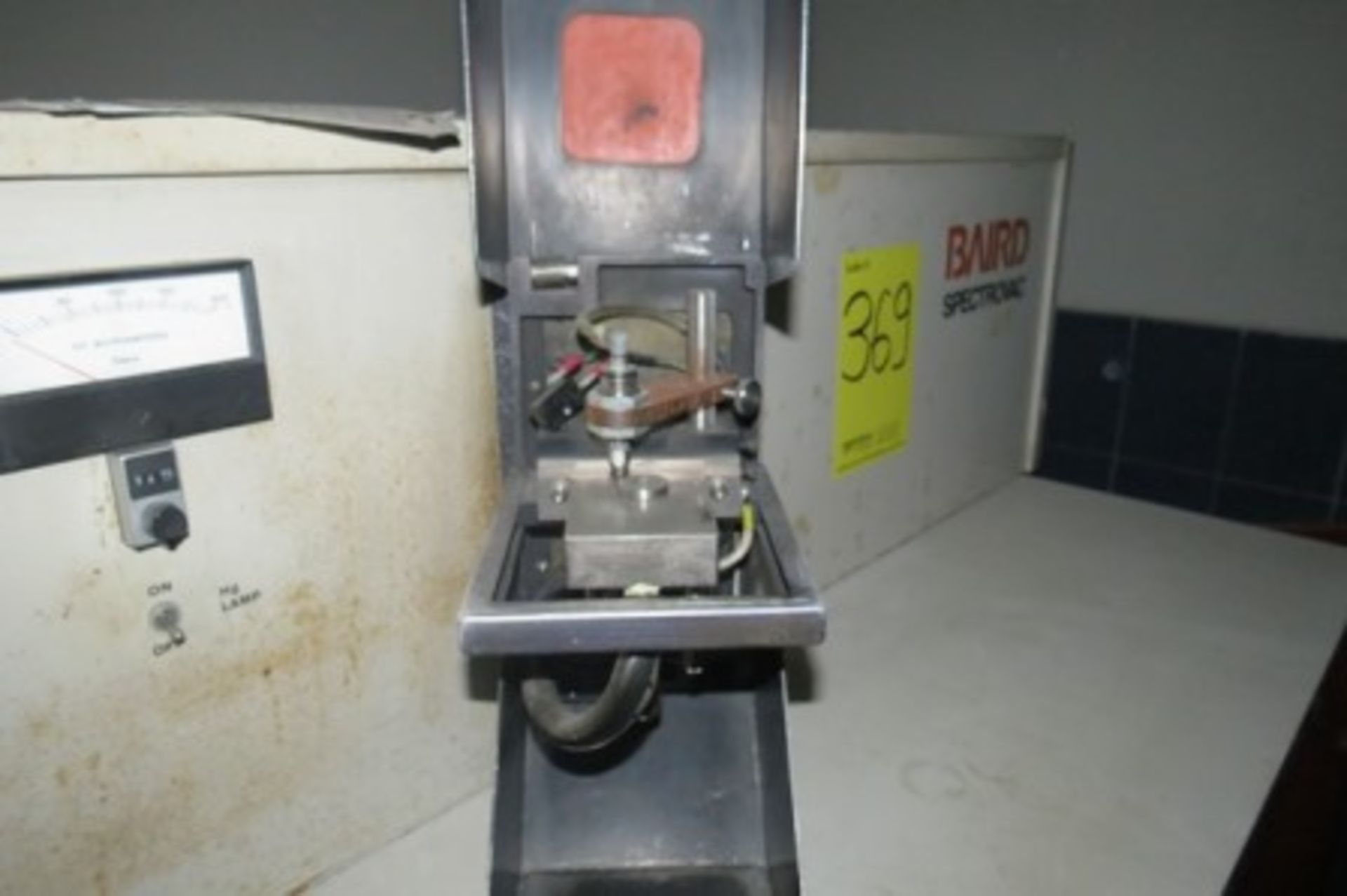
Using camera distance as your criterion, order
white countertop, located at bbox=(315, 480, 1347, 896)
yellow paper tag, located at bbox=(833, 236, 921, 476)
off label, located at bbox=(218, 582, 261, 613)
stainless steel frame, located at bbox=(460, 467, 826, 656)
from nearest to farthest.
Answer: stainless steel frame, located at bbox=(460, 467, 826, 656) → off label, located at bbox=(218, 582, 261, 613) → white countertop, located at bbox=(315, 480, 1347, 896) → yellow paper tag, located at bbox=(833, 236, 921, 476)

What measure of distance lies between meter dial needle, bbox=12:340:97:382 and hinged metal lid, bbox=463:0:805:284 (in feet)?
0.77

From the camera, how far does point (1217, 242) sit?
1.47 m

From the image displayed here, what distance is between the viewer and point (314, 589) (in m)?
0.60

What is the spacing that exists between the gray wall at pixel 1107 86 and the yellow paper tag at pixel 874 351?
735 mm

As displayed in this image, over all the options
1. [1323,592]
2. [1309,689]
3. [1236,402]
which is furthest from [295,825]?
[1236,402]

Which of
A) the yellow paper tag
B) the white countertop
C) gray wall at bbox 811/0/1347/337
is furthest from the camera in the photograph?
gray wall at bbox 811/0/1347/337

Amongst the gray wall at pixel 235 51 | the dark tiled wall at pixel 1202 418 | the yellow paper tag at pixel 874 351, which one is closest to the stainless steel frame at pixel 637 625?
the yellow paper tag at pixel 874 351

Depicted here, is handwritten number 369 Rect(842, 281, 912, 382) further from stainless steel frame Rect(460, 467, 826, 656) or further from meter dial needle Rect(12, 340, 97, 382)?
meter dial needle Rect(12, 340, 97, 382)

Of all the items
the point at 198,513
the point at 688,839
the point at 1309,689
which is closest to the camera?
the point at 198,513

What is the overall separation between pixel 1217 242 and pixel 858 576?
91 cm

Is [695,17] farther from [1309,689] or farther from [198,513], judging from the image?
[1309,689]

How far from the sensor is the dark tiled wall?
1.41 m

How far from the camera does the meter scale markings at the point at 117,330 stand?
0.45 m

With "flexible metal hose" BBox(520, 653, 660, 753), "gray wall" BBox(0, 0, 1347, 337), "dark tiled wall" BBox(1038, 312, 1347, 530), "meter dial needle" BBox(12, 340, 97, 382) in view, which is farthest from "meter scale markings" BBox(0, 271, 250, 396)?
"dark tiled wall" BBox(1038, 312, 1347, 530)
